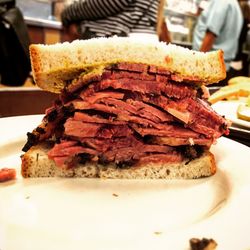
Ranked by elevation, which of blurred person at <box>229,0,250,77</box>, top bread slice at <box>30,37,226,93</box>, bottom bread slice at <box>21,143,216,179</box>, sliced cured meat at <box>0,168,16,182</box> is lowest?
blurred person at <box>229,0,250,77</box>

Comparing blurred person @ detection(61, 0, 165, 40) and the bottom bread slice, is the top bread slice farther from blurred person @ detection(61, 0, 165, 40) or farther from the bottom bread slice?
blurred person @ detection(61, 0, 165, 40)

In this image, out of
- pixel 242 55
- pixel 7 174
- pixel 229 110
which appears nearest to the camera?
pixel 7 174

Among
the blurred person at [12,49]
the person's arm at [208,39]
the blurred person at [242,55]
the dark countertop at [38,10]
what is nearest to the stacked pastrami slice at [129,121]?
the blurred person at [12,49]

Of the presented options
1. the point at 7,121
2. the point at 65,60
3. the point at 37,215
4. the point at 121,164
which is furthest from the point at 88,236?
the point at 7,121

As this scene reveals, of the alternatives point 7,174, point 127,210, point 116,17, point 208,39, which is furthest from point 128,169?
point 208,39

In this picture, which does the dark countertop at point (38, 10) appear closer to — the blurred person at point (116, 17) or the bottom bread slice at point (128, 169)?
the blurred person at point (116, 17)

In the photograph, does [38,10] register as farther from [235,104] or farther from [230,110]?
[230,110]

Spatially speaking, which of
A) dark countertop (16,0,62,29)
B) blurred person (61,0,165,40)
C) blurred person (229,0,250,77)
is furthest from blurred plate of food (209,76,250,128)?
dark countertop (16,0,62,29)
